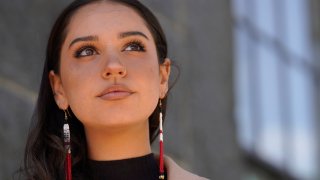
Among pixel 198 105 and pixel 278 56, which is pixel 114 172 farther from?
pixel 278 56

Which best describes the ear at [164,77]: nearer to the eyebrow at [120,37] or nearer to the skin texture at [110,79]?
the skin texture at [110,79]

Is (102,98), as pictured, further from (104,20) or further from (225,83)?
(225,83)

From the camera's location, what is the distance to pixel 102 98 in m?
3.26

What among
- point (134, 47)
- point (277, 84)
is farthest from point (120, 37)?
point (277, 84)

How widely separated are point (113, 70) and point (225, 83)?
4013 mm

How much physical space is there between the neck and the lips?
0.50ft

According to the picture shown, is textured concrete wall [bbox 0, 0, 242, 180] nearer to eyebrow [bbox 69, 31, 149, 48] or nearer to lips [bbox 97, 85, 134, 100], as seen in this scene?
eyebrow [bbox 69, 31, 149, 48]

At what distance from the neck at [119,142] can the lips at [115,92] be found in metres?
0.15

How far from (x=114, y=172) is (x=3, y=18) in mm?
1301

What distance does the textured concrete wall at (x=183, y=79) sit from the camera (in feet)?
14.6

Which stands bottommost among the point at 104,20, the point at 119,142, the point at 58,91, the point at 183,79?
the point at 183,79

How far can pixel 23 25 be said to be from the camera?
4.59 metres

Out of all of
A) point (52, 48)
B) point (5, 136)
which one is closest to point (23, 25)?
point (5, 136)

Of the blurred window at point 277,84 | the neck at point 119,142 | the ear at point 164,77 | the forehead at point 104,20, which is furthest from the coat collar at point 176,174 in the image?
the blurred window at point 277,84
